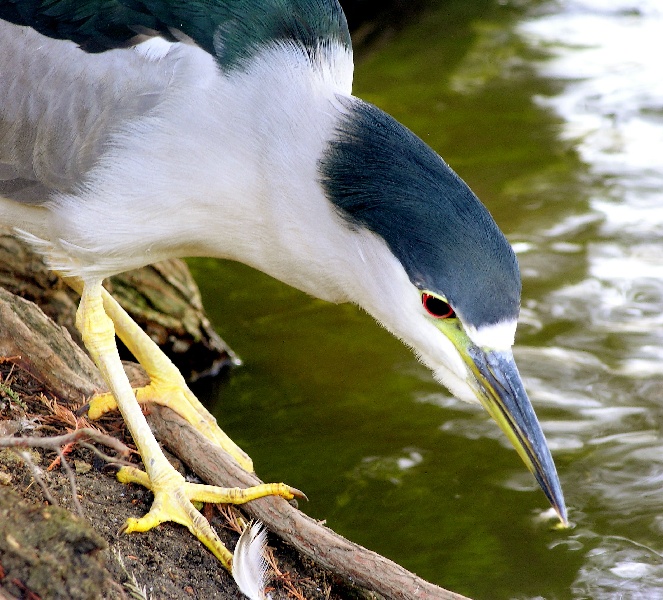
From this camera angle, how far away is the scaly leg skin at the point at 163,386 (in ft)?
16.4

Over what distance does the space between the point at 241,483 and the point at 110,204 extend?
4.63 ft

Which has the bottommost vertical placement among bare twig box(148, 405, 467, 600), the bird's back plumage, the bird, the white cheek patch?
bare twig box(148, 405, 467, 600)

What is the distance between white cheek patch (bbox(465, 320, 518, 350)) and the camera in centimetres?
377

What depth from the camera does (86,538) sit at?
3.14 meters

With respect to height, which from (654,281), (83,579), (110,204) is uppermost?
(110,204)

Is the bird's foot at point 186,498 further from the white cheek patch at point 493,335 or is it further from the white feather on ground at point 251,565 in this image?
the white cheek patch at point 493,335

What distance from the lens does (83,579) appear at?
311cm

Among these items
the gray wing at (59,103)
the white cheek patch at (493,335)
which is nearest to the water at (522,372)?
the white cheek patch at (493,335)

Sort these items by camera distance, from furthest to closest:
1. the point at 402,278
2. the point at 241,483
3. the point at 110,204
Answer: the point at 241,483 → the point at 110,204 → the point at 402,278

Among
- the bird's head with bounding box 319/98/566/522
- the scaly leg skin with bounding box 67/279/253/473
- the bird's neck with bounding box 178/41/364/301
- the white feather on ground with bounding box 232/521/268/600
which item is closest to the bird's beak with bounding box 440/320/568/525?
the bird's head with bounding box 319/98/566/522

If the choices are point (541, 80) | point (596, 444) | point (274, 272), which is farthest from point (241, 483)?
point (541, 80)

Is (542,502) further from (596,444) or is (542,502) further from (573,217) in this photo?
(573,217)

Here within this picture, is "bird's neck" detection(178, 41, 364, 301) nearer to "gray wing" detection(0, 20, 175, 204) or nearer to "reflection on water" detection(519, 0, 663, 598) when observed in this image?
"gray wing" detection(0, 20, 175, 204)

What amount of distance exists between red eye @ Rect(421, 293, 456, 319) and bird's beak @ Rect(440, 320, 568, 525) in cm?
4
